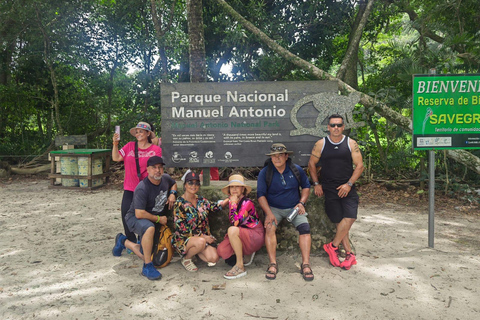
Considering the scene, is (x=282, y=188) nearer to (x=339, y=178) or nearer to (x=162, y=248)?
(x=339, y=178)

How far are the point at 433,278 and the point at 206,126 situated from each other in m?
3.24

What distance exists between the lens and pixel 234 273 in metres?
3.86

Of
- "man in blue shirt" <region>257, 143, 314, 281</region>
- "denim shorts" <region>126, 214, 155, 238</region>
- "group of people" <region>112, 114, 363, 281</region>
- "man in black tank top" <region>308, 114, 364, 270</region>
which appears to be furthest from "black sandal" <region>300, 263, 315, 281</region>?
"denim shorts" <region>126, 214, 155, 238</region>

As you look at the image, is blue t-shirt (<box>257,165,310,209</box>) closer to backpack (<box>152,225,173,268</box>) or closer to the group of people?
the group of people

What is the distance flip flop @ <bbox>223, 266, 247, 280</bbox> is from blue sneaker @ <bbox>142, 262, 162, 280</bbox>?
733mm

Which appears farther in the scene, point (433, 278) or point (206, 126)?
point (206, 126)

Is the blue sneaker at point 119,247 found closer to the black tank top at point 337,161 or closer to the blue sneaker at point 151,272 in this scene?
the blue sneaker at point 151,272

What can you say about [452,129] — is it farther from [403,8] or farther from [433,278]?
[403,8]

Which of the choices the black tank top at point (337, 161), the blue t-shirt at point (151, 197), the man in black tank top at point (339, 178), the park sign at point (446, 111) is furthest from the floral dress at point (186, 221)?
the park sign at point (446, 111)

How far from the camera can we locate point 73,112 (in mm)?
14102

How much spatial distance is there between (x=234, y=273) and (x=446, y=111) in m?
3.52

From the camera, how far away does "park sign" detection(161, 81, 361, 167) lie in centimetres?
469

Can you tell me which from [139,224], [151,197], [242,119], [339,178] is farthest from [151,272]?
[339,178]

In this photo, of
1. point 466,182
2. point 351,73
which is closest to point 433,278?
point 466,182
